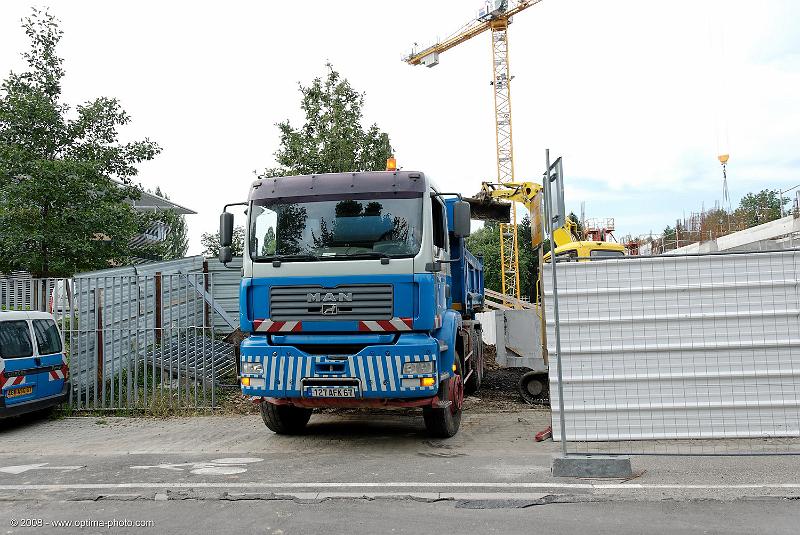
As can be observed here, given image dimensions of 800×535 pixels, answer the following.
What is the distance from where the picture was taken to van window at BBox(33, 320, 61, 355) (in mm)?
11125

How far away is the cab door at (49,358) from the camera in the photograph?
36.1 ft

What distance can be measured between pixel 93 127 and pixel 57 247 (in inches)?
111

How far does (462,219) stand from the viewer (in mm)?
9172

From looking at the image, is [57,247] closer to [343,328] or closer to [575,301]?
[343,328]

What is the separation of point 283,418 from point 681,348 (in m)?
5.37

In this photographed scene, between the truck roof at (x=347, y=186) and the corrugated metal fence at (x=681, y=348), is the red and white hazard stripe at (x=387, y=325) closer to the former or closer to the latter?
the truck roof at (x=347, y=186)

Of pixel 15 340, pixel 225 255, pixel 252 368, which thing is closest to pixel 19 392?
pixel 15 340

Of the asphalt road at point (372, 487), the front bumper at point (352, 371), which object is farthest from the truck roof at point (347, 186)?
the asphalt road at point (372, 487)

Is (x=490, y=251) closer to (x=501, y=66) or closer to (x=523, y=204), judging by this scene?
(x=501, y=66)

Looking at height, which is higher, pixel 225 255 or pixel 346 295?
pixel 225 255

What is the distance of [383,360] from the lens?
8008 millimetres

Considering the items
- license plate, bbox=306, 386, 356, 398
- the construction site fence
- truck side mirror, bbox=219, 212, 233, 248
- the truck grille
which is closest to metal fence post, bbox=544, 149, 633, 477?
the truck grille

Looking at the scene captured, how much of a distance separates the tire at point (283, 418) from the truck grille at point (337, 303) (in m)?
1.74

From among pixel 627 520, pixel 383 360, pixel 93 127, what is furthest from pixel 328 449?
pixel 93 127
